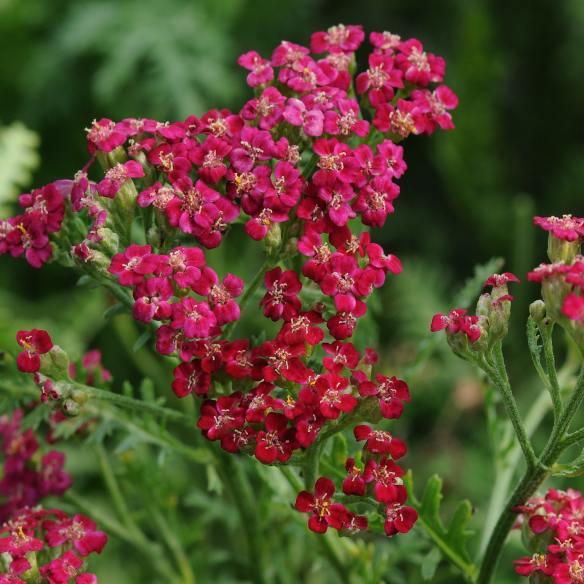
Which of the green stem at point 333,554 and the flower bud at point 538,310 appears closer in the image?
the flower bud at point 538,310

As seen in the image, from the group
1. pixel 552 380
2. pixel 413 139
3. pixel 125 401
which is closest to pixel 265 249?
pixel 125 401

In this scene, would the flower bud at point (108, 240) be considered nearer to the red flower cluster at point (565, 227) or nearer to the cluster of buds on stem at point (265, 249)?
the cluster of buds on stem at point (265, 249)

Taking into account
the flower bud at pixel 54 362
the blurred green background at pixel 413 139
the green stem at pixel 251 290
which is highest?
the blurred green background at pixel 413 139

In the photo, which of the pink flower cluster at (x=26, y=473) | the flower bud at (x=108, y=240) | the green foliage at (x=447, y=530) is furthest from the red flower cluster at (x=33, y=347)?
the green foliage at (x=447, y=530)

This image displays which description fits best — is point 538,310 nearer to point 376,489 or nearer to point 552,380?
point 552,380

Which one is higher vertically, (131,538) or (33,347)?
(33,347)

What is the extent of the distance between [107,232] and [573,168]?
2300 millimetres

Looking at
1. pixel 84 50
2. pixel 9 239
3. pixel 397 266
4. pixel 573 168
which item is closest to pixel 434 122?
pixel 397 266

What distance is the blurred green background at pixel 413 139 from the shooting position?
2705mm

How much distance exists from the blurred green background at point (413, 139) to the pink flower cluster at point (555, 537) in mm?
1256

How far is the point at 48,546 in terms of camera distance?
119 cm

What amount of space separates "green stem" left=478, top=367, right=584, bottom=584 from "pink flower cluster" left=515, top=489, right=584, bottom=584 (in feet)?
0.06

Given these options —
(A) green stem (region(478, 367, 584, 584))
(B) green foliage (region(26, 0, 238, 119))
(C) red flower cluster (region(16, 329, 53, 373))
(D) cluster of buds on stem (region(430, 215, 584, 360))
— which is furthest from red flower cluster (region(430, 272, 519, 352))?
(B) green foliage (region(26, 0, 238, 119))

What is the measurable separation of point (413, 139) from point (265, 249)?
98.9 inches
